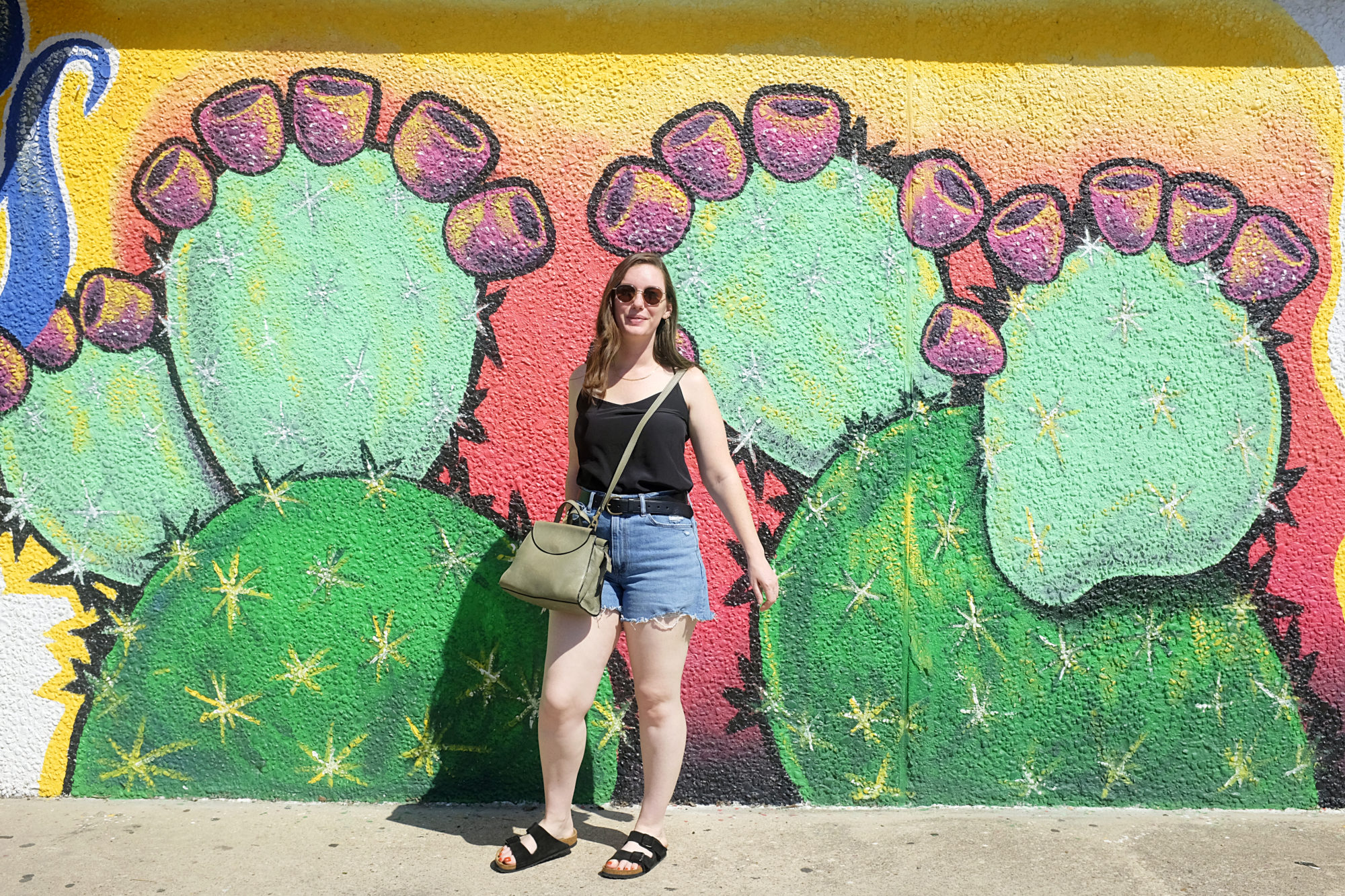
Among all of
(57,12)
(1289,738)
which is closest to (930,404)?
(1289,738)

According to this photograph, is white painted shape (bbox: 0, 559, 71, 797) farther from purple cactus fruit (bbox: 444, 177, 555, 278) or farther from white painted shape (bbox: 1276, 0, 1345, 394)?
white painted shape (bbox: 1276, 0, 1345, 394)

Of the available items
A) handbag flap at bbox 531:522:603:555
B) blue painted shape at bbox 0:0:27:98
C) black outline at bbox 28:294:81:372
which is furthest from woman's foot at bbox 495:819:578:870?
blue painted shape at bbox 0:0:27:98

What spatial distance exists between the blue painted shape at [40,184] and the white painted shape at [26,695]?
88 cm

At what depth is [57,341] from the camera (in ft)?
10.9

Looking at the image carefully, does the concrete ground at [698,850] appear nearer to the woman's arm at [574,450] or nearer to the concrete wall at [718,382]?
the concrete wall at [718,382]

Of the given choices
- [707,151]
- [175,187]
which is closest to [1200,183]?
[707,151]

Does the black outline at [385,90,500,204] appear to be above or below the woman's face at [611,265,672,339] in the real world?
above

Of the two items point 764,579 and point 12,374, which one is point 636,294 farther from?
point 12,374

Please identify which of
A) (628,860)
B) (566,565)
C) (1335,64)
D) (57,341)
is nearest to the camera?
(566,565)

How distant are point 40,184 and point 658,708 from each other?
255 cm

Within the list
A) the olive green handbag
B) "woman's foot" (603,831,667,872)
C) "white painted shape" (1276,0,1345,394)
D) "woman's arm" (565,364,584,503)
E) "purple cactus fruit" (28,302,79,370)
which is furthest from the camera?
"purple cactus fruit" (28,302,79,370)

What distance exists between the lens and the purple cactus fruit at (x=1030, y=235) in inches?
128

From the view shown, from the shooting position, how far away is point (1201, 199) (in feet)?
10.6

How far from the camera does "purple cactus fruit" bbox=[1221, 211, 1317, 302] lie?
3217 mm
